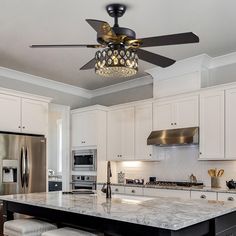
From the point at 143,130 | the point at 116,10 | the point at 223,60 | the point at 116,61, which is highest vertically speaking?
the point at 116,10

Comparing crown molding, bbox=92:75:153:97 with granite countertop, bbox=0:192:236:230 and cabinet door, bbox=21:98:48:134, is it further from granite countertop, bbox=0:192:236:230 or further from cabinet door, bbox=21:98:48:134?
granite countertop, bbox=0:192:236:230

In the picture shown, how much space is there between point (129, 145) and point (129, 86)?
1.25 metres

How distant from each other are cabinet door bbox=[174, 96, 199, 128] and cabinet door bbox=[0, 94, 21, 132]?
2.45m

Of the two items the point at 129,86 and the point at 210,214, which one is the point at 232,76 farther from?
the point at 210,214

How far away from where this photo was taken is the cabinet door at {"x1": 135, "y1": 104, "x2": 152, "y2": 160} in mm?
5229

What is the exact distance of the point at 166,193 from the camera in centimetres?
452

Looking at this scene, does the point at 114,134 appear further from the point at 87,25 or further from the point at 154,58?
the point at 154,58

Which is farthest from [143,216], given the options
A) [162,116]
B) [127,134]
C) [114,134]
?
[114,134]

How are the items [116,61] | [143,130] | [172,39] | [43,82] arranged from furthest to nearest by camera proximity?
[43,82]
[143,130]
[116,61]
[172,39]

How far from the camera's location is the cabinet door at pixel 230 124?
4.15m

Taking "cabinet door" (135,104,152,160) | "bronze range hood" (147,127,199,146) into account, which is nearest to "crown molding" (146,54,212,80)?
"cabinet door" (135,104,152,160)

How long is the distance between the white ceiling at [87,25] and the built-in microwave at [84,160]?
71.1 inches

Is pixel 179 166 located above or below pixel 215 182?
above

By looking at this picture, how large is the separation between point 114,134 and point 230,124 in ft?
7.47
